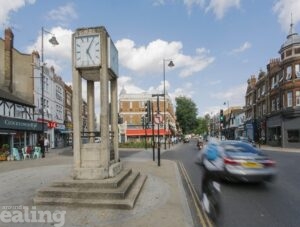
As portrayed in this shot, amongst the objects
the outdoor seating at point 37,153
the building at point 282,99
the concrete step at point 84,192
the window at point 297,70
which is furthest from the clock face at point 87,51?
the window at point 297,70

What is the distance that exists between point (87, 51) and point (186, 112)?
290 ft

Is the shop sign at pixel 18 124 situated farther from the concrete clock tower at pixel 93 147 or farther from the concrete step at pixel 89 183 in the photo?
the concrete step at pixel 89 183

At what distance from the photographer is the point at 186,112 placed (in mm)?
98875

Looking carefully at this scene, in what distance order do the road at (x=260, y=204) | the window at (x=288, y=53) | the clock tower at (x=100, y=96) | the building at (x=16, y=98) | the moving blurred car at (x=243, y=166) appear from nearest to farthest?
1. the road at (x=260, y=204)
2. the clock tower at (x=100, y=96)
3. the moving blurred car at (x=243, y=166)
4. the building at (x=16, y=98)
5. the window at (x=288, y=53)

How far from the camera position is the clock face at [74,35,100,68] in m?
11.2

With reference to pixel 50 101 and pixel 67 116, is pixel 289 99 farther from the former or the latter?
pixel 67 116

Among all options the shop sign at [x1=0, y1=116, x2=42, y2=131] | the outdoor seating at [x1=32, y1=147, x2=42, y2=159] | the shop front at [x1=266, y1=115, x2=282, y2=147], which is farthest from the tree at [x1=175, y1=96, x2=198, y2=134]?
the outdoor seating at [x1=32, y1=147, x2=42, y2=159]

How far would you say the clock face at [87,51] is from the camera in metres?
11.2

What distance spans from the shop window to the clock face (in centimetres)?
3799

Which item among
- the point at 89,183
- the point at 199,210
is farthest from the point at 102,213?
the point at 199,210

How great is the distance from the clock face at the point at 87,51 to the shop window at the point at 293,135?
38.0 metres

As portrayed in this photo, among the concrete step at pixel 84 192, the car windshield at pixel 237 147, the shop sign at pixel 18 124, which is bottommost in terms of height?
the concrete step at pixel 84 192

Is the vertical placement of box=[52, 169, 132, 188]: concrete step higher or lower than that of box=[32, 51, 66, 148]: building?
lower

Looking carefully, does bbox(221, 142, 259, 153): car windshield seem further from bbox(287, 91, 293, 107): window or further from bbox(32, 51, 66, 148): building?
bbox(287, 91, 293, 107): window
